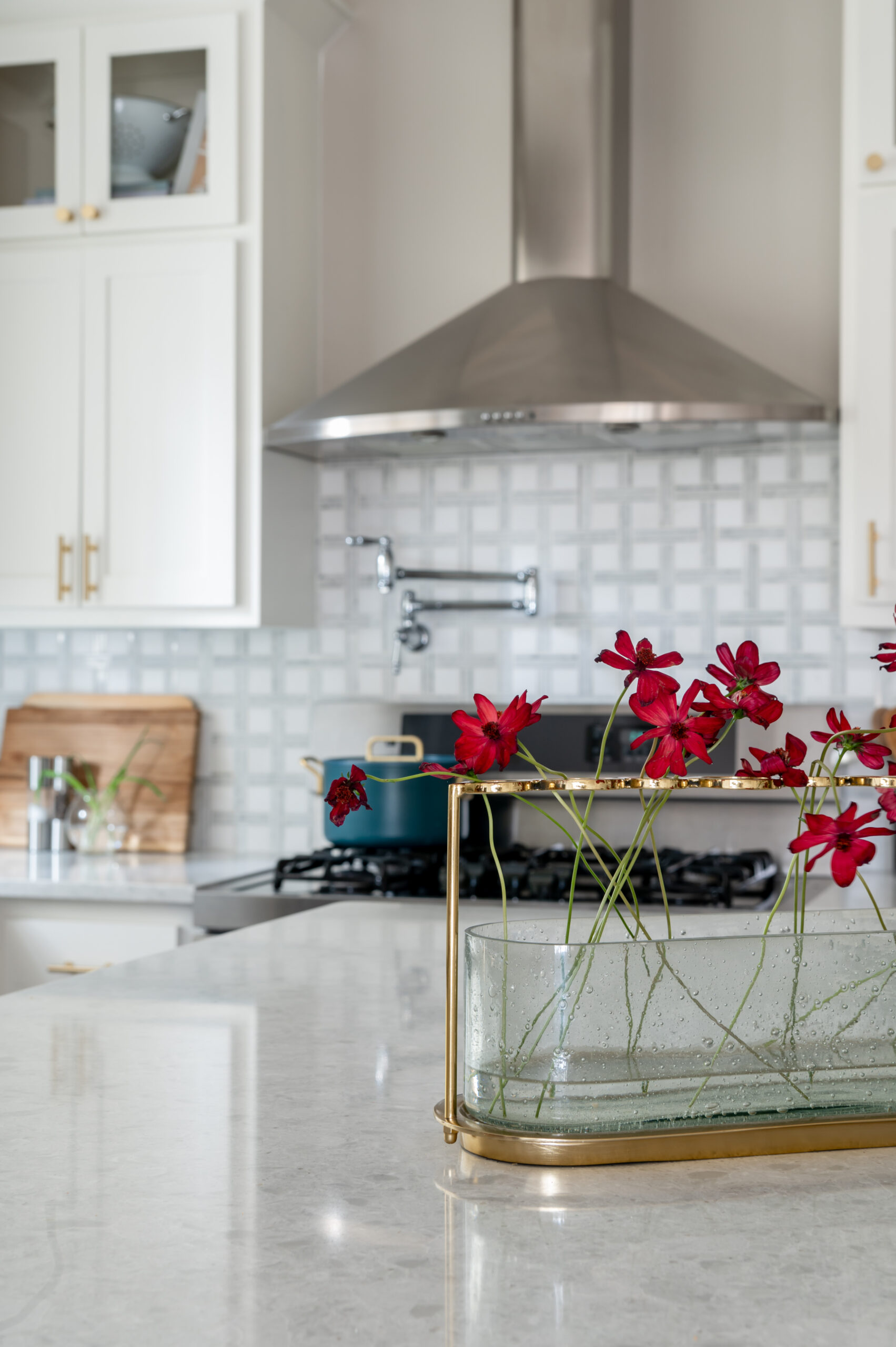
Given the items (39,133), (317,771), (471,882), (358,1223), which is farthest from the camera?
(39,133)

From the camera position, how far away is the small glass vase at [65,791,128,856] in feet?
10.4

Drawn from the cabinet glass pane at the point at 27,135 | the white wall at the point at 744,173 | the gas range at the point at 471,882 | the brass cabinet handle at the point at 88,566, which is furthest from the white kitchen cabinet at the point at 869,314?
the cabinet glass pane at the point at 27,135

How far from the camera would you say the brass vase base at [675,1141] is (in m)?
0.81

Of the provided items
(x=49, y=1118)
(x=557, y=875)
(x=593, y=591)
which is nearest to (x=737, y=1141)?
(x=49, y=1118)

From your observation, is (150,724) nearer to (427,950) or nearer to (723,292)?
(723,292)

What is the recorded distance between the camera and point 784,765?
0.81 meters

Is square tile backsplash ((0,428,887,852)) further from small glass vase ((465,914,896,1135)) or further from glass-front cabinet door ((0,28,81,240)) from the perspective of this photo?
small glass vase ((465,914,896,1135))

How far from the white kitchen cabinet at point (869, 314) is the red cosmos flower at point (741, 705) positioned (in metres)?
1.88

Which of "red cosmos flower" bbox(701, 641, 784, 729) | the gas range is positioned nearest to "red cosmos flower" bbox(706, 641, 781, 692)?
"red cosmos flower" bbox(701, 641, 784, 729)

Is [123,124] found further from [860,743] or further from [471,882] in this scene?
[860,743]

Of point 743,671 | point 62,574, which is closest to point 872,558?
point 62,574

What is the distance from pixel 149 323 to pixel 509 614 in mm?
1000

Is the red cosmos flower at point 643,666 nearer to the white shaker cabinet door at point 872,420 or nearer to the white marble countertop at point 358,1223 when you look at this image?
the white marble countertop at point 358,1223

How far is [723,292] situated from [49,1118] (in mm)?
2511
